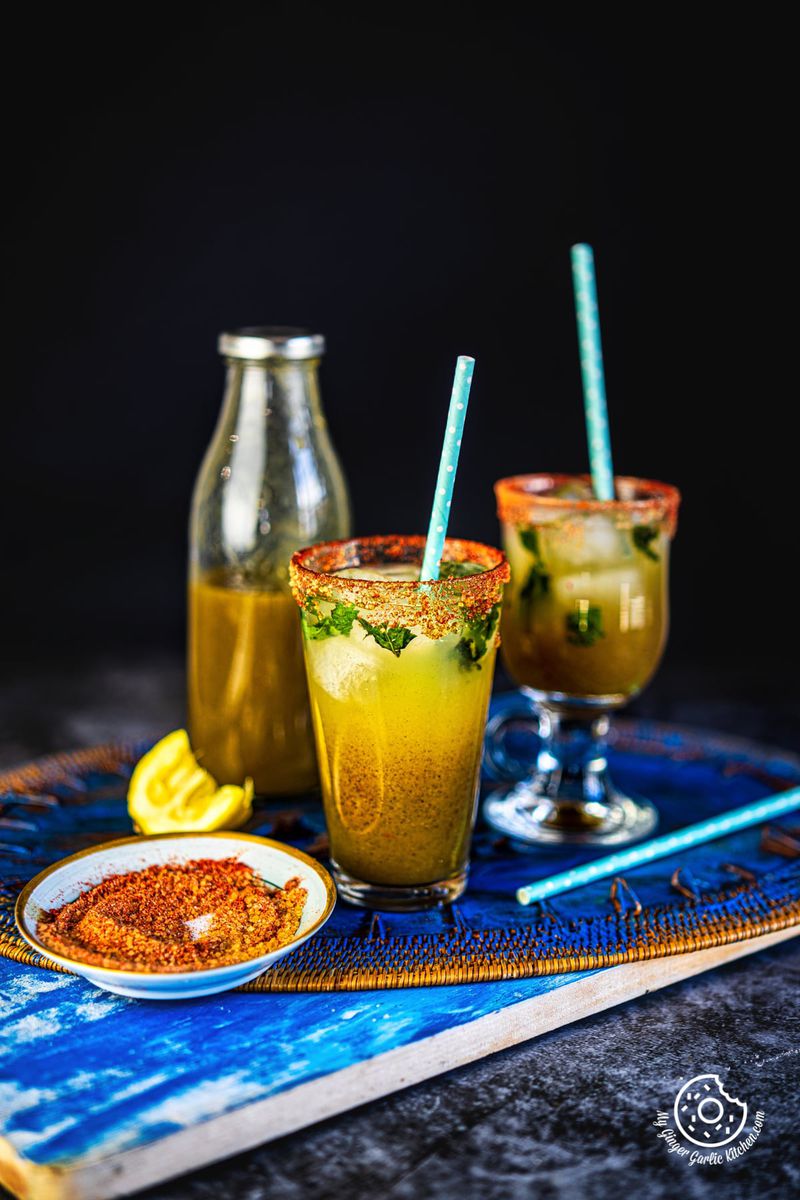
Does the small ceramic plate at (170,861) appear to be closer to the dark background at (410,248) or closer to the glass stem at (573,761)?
the glass stem at (573,761)

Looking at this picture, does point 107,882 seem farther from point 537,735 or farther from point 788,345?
point 788,345

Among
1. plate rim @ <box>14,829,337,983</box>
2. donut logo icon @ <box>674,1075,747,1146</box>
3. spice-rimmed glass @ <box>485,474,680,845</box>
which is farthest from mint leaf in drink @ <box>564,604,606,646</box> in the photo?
donut logo icon @ <box>674,1075,747,1146</box>

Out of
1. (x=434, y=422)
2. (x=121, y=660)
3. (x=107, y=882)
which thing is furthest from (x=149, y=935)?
(x=434, y=422)

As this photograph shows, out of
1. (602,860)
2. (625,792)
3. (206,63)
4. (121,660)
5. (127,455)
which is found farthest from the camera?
(127,455)

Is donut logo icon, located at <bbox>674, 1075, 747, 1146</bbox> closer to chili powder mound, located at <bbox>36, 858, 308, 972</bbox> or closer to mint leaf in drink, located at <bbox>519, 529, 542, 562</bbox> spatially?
chili powder mound, located at <bbox>36, 858, 308, 972</bbox>

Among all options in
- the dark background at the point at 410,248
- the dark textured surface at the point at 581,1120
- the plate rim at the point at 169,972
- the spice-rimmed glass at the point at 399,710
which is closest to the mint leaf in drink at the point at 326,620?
the spice-rimmed glass at the point at 399,710

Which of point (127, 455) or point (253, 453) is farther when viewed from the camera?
point (127, 455)

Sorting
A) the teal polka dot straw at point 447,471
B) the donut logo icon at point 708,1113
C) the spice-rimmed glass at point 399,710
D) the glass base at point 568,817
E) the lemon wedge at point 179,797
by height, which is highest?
the teal polka dot straw at point 447,471
